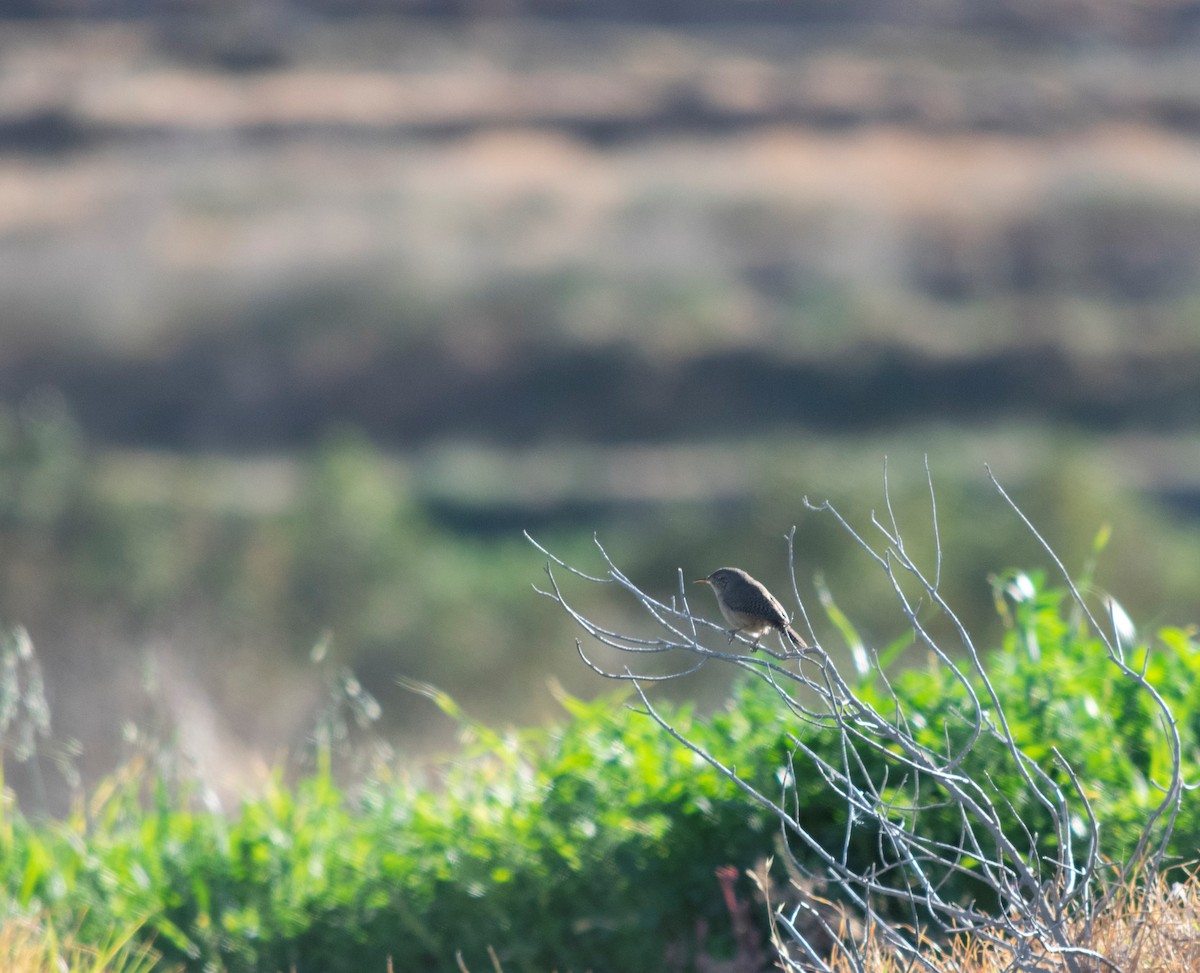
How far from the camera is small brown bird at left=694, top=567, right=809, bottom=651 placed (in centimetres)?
283

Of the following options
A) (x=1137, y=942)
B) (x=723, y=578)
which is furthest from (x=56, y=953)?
(x=1137, y=942)

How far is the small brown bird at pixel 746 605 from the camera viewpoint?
283cm

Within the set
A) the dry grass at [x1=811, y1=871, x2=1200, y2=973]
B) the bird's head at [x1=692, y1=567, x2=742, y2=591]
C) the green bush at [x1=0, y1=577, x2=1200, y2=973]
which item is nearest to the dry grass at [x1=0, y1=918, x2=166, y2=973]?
the green bush at [x1=0, y1=577, x2=1200, y2=973]

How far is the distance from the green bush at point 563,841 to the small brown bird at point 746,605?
0.27m

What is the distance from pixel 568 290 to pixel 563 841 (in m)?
30.6

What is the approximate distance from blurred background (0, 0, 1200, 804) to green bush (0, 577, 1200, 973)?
10.0m

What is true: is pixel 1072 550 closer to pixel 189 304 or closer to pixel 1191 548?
pixel 1191 548

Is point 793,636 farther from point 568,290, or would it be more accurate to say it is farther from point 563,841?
point 568,290

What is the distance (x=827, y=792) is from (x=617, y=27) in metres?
41.3

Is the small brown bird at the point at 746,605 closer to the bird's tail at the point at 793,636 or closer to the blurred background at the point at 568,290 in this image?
the bird's tail at the point at 793,636

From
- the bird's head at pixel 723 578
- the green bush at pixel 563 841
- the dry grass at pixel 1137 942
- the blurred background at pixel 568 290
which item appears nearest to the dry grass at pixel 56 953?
the green bush at pixel 563 841

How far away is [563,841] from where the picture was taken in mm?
3414

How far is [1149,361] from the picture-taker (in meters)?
31.0

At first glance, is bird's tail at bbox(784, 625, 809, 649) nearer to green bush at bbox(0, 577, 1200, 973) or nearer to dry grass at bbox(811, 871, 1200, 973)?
green bush at bbox(0, 577, 1200, 973)
